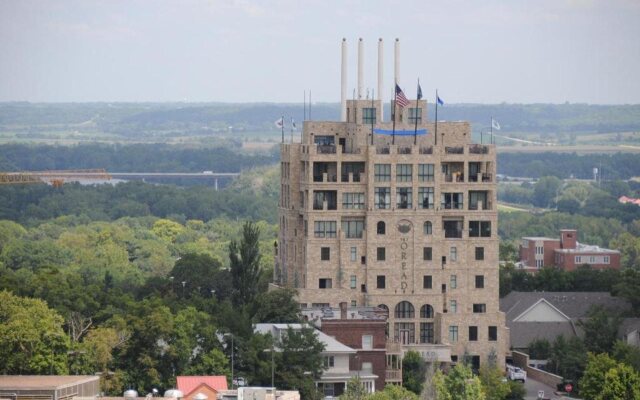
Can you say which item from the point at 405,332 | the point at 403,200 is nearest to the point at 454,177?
the point at 403,200

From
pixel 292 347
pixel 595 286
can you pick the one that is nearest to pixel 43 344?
pixel 292 347

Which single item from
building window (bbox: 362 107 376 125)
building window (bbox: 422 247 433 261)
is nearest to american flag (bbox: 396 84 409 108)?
building window (bbox: 362 107 376 125)

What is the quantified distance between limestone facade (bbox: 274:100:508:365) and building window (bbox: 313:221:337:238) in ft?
0.18

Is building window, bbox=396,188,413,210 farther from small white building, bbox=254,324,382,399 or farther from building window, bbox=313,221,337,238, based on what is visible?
small white building, bbox=254,324,382,399

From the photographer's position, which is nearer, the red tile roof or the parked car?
the red tile roof

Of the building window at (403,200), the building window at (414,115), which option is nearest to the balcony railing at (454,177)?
the building window at (403,200)

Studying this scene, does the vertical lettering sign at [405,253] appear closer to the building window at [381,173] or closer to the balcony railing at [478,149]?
the building window at [381,173]

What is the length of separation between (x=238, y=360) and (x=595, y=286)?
4714 centimetres

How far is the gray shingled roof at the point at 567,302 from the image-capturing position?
14412 cm

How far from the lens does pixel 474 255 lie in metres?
134

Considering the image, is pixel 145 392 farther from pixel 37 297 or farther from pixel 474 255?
pixel 474 255

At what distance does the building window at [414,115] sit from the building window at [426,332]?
12.0 metres

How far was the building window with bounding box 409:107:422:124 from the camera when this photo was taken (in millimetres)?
136625

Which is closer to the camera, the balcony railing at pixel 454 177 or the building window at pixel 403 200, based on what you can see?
the building window at pixel 403 200
